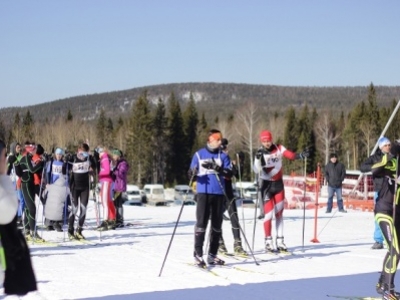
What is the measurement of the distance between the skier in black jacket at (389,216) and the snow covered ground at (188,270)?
417mm

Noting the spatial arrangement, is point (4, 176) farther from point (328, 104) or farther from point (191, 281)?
point (328, 104)

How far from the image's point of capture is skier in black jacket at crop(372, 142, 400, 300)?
7090mm

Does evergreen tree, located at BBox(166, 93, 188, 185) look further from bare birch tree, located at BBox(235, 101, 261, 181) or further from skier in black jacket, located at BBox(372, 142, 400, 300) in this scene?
skier in black jacket, located at BBox(372, 142, 400, 300)

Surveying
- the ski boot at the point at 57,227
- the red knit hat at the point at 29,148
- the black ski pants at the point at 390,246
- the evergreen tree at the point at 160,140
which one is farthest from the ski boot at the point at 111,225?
the evergreen tree at the point at 160,140

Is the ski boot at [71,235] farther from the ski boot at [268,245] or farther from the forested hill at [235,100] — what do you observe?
the forested hill at [235,100]

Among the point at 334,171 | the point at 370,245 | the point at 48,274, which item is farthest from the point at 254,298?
the point at 334,171

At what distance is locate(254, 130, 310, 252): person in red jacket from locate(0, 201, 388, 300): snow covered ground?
564 millimetres

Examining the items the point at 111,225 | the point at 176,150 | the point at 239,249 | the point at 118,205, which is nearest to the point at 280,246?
the point at 239,249

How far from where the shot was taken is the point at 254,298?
23.0ft

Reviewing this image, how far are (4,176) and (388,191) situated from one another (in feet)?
14.5

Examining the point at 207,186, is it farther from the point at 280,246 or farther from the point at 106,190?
the point at 106,190

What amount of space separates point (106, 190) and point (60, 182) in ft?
4.25

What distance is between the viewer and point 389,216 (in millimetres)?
7328

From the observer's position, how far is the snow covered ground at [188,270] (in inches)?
289
